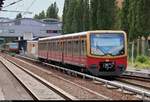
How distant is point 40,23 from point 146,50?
81269 millimetres

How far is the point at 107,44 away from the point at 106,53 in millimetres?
571

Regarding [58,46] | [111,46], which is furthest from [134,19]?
[111,46]

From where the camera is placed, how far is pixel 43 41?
54.7m

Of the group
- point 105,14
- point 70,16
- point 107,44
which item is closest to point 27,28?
point 70,16

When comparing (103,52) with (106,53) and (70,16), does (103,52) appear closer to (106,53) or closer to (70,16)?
(106,53)

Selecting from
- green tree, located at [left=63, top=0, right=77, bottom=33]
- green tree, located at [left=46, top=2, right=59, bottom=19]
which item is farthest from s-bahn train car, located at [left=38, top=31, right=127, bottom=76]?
green tree, located at [left=46, top=2, right=59, bottom=19]

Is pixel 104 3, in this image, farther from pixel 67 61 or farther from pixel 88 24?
pixel 67 61

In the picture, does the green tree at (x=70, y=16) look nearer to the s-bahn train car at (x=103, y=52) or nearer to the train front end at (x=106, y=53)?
the s-bahn train car at (x=103, y=52)

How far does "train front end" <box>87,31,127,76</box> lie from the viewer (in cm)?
2941

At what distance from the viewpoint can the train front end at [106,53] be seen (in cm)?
2941

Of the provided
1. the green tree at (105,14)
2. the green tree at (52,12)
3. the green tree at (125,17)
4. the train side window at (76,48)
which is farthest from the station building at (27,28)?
the train side window at (76,48)

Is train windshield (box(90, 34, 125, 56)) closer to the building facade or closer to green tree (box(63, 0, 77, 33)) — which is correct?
green tree (box(63, 0, 77, 33))

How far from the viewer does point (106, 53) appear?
29.8m

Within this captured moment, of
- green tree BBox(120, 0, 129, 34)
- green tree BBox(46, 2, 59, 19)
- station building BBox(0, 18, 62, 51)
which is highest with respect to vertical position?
green tree BBox(46, 2, 59, 19)
